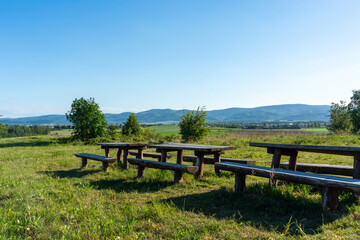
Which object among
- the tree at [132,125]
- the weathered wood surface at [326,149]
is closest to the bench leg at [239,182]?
the weathered wood surface at [326,149]

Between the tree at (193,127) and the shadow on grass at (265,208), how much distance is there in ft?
55.2

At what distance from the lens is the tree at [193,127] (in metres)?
21.4

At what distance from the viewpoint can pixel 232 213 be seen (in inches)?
133

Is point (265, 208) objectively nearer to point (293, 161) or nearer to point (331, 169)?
point (293, 161)

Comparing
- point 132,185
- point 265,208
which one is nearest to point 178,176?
point 132,185

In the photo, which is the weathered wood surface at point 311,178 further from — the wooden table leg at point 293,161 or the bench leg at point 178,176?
the wooden table leg at point 293,161

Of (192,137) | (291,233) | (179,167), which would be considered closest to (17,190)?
(179,167)

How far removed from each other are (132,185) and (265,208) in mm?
2962

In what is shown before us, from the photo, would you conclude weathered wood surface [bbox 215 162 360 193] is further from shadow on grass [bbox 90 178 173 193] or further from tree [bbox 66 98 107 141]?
tree [bbox 66 98 107 141]

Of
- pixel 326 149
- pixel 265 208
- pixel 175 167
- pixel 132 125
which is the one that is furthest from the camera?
pixel 132 125

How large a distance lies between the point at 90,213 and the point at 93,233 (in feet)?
2.23

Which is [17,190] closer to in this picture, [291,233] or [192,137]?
[291,233]

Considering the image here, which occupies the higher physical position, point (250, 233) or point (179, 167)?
point (179, 167)

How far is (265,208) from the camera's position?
3.54 m
